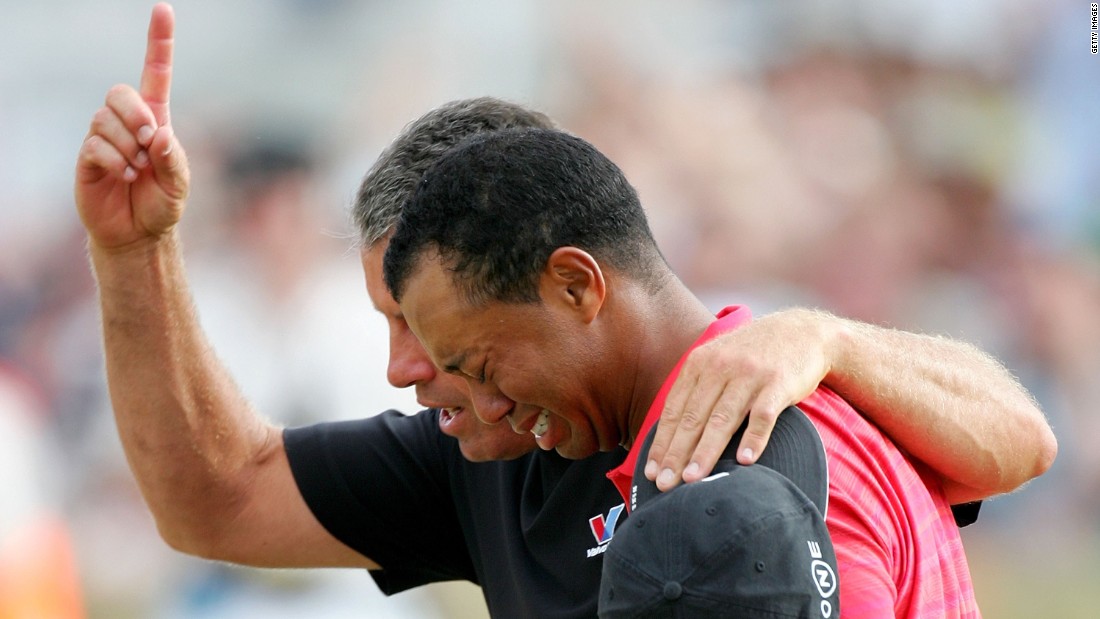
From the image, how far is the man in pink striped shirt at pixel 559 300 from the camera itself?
162 cm

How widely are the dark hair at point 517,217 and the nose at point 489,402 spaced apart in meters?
0.16

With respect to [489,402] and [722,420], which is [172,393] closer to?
[489,402]

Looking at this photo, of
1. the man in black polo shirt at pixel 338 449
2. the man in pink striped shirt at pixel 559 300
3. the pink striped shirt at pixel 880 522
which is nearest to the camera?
the pink striped shirt at pixel 880 522

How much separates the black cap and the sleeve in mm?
1126

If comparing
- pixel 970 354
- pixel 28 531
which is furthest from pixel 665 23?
pixel 970 354

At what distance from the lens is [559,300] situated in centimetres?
165

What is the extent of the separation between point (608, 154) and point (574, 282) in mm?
3126

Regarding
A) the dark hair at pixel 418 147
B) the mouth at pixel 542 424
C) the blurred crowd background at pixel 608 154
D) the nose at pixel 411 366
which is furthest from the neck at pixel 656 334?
the blurred crowd background at pixel 608 154

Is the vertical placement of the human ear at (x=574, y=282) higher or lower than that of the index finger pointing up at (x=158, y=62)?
lower

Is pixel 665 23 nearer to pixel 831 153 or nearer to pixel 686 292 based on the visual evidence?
pixel 831 153

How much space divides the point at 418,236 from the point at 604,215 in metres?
0.25

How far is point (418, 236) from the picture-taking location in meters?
1.68

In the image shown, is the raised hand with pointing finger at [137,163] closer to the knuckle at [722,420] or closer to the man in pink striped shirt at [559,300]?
the man in pink striped shirt at [559,300]

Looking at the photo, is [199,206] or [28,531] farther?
[199,206]
